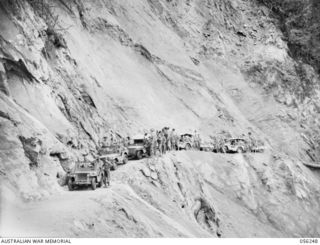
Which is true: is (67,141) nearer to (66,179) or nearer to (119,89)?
(66,179)

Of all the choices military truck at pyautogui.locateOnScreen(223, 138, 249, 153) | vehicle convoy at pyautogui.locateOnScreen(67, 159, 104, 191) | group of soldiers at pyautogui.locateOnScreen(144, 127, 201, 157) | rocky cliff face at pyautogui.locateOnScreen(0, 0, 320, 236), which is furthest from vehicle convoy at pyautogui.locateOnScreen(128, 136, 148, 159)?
military truck at pyautogui.locateOnScreen(223, 138, 249, 153)

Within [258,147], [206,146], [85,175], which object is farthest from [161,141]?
[258,147]

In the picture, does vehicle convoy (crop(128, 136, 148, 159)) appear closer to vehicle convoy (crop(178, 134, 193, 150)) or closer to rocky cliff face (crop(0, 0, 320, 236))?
rocky cliff face (crop(0, 0, 320, 236))

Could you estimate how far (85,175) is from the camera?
18.3 m

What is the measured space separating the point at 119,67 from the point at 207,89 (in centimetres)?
622

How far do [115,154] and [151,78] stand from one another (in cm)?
938

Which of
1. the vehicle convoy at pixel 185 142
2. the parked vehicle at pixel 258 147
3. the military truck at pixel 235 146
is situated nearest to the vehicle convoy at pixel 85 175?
the vehicle convoy at pixel 185 142

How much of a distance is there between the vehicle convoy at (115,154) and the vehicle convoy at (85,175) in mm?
2272

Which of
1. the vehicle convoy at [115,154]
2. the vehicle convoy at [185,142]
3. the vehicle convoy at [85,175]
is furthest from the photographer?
the vehicle convoy at [185,142]

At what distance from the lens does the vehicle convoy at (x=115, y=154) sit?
2136 centimetres

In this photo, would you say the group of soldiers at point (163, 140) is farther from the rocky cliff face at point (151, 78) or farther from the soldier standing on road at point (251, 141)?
the soldier standing on road at point (251, 141)

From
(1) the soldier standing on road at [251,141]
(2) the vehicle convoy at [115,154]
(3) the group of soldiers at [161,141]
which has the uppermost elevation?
(1) the soldier standing on road at [251,141]

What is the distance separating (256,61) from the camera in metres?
37.2

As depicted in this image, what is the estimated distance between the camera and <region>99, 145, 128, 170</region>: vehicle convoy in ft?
70.1
